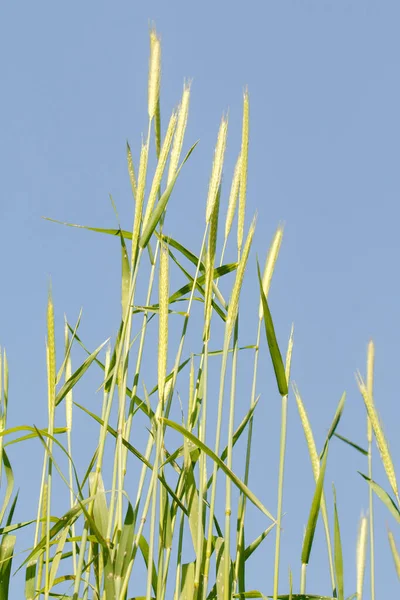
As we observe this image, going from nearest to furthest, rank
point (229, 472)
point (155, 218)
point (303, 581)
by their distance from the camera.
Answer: point (229, 472), point (303, 581), point (155, 218)

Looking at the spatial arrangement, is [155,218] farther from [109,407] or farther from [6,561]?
[6,561]

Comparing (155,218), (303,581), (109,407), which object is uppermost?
(155,218)

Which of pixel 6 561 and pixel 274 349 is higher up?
pixel 274 349

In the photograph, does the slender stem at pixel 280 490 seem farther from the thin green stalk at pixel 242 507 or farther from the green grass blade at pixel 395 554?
the green grass blade at pixel 395 554

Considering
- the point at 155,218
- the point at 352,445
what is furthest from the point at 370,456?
the point at 155,218

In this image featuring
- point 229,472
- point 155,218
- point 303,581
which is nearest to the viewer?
point 229,472

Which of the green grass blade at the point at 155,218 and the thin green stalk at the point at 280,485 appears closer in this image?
the thin green stalk at the point at 280,485

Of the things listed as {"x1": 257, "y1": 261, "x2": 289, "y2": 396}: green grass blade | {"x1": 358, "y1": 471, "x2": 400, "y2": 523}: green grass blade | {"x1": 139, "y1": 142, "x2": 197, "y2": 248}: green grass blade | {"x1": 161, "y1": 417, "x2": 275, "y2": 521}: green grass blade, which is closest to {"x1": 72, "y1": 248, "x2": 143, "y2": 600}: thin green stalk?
{"x1": 139, "y1": 142, "x2": 197, "y2": 248}: green grass blade

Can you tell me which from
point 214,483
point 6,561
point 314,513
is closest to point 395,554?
point 314,513

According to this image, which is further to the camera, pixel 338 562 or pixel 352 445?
pixel 352 445

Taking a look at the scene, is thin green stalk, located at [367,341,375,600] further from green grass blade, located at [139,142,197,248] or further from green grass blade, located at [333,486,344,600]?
green grass blade, located at [139,142,197,248]

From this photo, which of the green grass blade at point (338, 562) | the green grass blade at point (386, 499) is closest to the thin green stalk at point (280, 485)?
the green grass blade at point (338, 562)

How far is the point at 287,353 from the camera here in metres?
1.54

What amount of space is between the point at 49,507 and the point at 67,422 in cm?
38
